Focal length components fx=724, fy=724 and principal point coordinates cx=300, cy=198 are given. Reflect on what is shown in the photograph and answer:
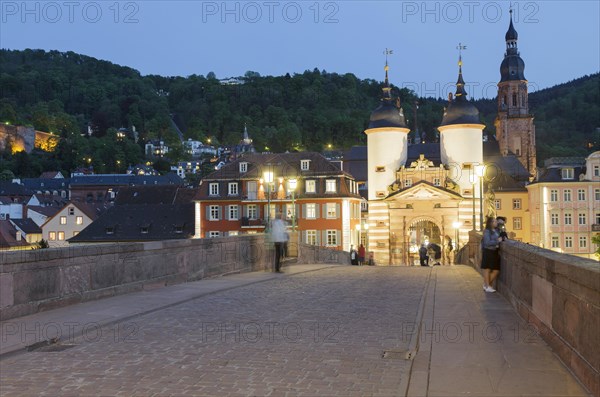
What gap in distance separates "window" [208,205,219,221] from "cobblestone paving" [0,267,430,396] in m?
58.1

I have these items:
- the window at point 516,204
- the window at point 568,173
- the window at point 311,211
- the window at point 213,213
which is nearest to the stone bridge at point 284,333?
the window at point 311,211

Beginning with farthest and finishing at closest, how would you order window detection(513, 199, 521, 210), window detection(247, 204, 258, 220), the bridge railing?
window detection(513, 199, 521, 210)
window detection(247, 204, 258, 220)
the bridge railing

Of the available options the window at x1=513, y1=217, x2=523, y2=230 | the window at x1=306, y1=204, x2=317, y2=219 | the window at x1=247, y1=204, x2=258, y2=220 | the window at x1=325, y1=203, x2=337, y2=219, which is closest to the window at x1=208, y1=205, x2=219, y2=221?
the window at x1=247, y1=204, x2=258, y2=220

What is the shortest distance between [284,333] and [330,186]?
59.6 metres

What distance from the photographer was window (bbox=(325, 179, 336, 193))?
69.3m

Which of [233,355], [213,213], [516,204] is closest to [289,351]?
[233,355]

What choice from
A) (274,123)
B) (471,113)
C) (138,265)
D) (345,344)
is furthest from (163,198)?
(274,123)

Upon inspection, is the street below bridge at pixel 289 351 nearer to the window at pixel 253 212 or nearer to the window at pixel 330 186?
the window at pixel 330 186

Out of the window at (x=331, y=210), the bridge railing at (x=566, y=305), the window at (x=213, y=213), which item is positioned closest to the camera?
the bridge railing at (x=566, y=305)

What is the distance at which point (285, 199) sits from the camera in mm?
69812

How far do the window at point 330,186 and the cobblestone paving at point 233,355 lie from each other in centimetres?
5563

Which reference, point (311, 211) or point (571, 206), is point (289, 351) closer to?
point (311, 211)

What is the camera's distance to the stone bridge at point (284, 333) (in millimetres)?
7195

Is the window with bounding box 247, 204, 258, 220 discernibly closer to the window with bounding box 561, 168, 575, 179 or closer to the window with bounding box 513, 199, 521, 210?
the window with bounding box 513, 199, 521, 210
